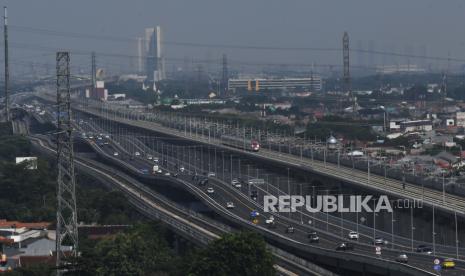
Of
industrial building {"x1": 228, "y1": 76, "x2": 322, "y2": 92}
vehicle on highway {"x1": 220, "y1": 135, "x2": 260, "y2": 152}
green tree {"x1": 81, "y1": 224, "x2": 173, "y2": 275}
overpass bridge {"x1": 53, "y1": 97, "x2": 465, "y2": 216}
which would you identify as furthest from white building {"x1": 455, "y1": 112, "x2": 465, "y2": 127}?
industrial building {"x1": 228, "y1": 76, "x2": 322, "y2": 92}

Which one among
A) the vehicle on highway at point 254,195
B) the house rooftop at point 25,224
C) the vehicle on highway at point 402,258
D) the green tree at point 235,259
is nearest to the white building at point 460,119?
the vehicle on highway at point 254,195

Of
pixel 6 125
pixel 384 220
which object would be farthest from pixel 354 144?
pixel 384 220

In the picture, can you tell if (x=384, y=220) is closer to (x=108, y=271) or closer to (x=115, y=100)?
(x=108, y=271)

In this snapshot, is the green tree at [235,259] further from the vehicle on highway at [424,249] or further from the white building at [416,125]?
the white building at [416,125]

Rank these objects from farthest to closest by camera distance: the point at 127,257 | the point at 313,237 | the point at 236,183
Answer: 1. the point at 236,183
2. the point at 313,237
3. the point at 127,257

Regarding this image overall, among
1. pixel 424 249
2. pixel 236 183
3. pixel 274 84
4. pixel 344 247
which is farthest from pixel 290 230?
pixel 274 84

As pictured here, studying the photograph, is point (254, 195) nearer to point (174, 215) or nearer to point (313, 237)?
point (174, 215)

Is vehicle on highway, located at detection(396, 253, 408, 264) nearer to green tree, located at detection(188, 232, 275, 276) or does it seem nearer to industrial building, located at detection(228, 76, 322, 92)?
green tree, located at detection(188, 232, 275, 276)
